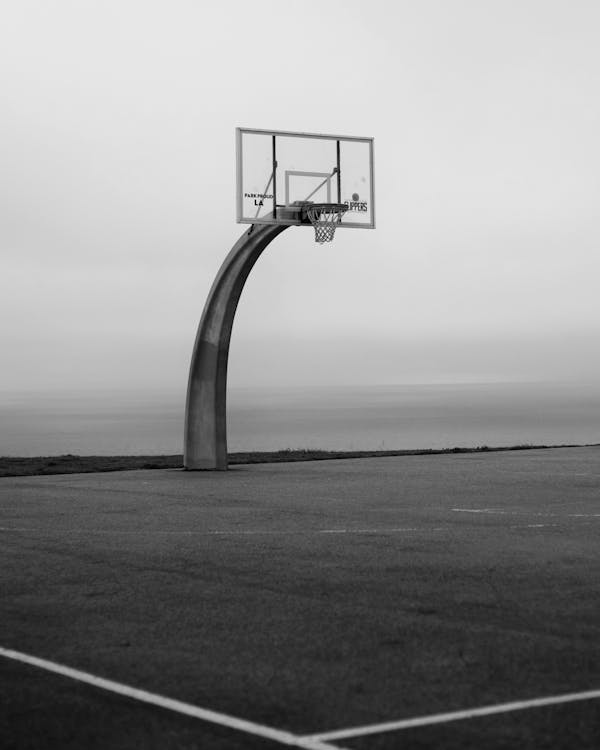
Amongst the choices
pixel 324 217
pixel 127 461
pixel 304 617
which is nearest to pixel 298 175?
pixel 324 217

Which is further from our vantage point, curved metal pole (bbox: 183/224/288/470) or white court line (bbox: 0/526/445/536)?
curved metal pole (bbox: 183/224/288/470)

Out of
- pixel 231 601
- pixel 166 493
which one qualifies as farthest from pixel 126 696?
pixel 166 493

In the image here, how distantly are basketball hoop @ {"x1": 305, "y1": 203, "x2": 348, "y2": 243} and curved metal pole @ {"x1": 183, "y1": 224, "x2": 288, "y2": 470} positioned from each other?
109 centimetres

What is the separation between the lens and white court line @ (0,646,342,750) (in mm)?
5234

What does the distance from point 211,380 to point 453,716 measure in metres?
18.1

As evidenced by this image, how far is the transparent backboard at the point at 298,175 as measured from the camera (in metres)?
23.1

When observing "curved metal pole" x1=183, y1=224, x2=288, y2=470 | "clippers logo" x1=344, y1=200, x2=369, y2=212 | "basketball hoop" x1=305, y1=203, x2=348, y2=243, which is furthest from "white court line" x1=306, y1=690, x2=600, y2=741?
"clippers logo" x1=344, y1=200, x2=369, y2=212

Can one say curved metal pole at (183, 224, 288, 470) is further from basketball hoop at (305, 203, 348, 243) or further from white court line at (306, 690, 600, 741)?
white court line at (306, 690, 600, 741)

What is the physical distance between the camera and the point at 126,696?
6.01m

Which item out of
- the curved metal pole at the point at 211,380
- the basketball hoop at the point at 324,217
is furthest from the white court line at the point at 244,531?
the basketball hoop at the point at 324,217

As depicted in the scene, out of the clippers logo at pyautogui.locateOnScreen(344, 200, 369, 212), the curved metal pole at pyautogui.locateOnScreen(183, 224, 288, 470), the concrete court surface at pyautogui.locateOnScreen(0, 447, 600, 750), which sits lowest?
the concrete court surface at pyautogui.locateOnScreen(0, 447, 600, 750)

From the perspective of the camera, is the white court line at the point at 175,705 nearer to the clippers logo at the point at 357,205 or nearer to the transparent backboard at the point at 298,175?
the transparent backboard at the point at 298,175

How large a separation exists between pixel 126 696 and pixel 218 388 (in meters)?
17.5

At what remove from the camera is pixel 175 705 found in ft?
19.1
